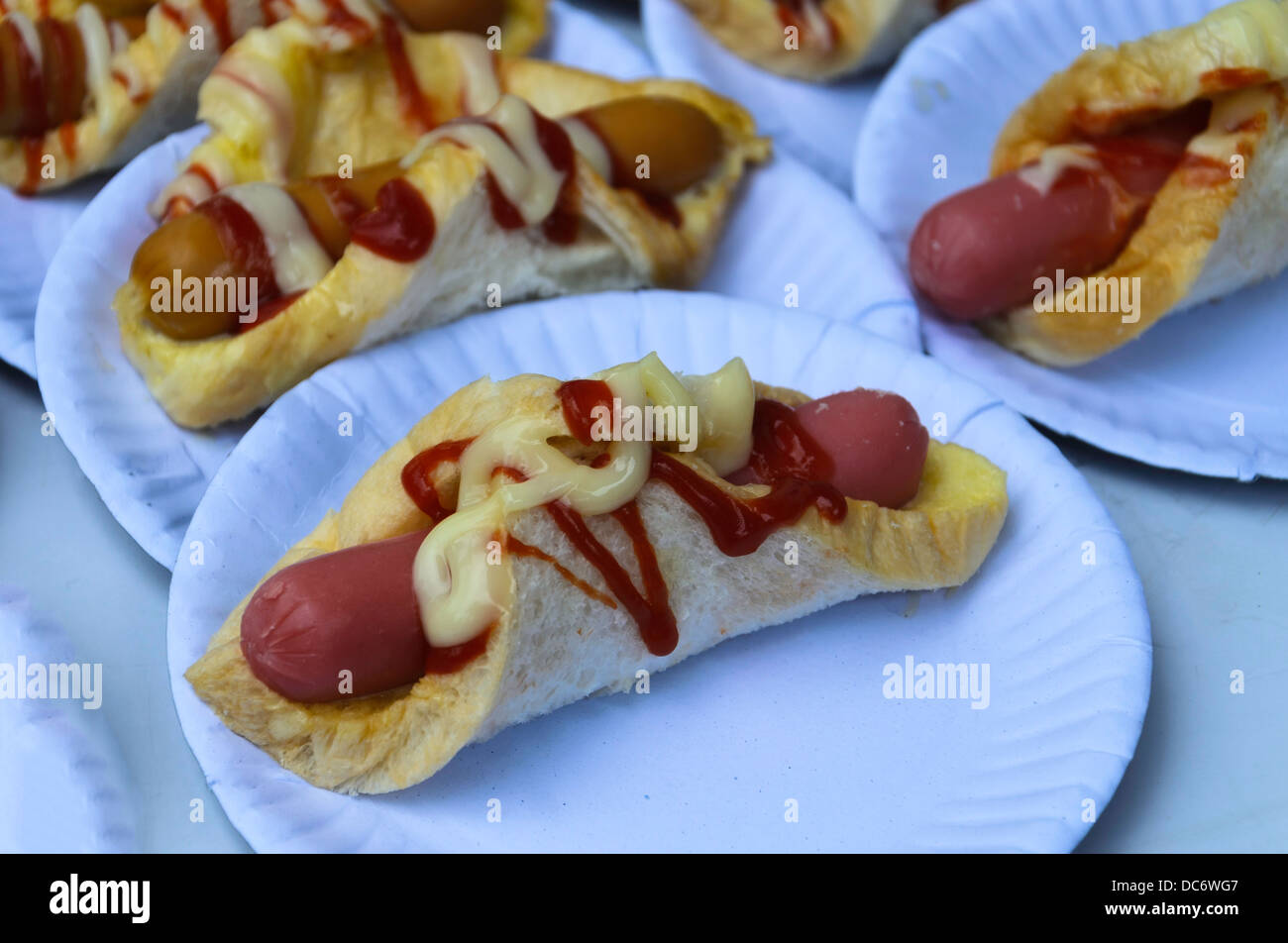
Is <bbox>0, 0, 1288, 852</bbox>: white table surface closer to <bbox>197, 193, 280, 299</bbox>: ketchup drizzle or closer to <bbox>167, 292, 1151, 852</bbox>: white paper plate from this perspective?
<bbox>167, 292, 1151, 852</bbox>: white paper plate

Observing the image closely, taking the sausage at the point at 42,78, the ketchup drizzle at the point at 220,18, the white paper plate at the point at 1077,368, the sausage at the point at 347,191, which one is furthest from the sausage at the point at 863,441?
the sausage at the point at 42,78

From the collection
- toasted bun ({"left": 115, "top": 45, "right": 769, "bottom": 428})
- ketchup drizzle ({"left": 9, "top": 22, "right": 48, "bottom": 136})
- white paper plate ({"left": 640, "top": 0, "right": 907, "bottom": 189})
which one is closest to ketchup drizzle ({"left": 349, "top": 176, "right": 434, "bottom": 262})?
toasted bun ({"left": 115, "top": 45, "right": 769, "bottom": 428})

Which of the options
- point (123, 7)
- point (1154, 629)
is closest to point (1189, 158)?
point (1154, 629)

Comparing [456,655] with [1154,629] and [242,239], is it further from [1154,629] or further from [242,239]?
[1154,629]

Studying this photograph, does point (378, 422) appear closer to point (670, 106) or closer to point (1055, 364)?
point (670, 106)

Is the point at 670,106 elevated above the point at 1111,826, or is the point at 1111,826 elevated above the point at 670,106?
the point at 670,106

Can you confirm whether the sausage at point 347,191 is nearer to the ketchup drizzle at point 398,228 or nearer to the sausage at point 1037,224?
the ketchup drizzle at point 398,228

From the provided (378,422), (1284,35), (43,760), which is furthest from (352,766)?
(1284,35)

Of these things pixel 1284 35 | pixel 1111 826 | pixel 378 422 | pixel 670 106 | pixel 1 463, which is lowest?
pixel 1111 826
